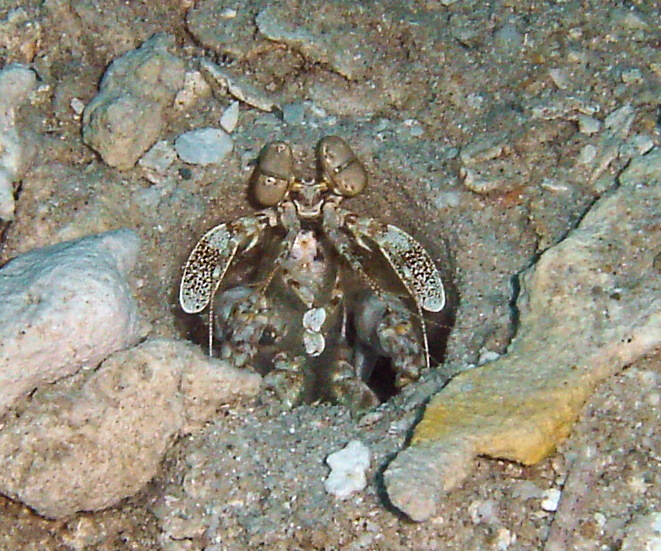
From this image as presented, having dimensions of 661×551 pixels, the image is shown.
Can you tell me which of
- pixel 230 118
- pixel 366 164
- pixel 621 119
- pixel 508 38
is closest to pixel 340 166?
pixel 366 164

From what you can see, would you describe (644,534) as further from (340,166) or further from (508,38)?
(508,38)

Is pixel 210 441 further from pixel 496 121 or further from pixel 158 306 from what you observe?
pixel 496 121

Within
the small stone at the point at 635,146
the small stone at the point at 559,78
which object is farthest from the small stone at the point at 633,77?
the small stone at the point at 635,146

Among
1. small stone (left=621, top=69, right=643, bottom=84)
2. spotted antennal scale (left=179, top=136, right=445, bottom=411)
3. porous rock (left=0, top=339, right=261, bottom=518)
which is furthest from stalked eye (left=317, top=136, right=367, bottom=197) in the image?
small stone (left=621, top=69, right=643, bottom=84)

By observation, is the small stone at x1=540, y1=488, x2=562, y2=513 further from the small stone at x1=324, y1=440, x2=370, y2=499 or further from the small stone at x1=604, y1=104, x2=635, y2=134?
the small stone at x1=604, y1=104, x2=635, y2=134

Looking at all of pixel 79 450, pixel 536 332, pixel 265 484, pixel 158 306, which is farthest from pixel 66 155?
pixel 536 332
